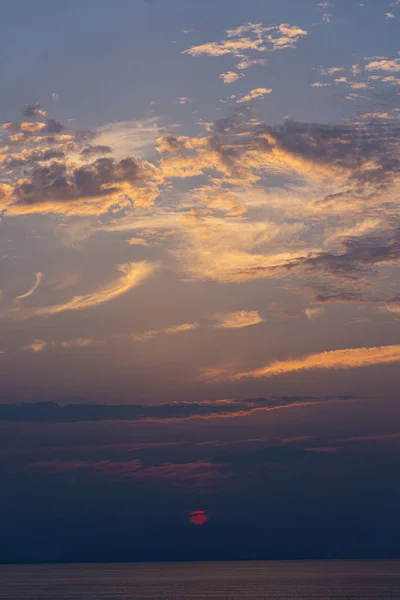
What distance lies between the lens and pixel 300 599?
199 meters

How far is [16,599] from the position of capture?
19812cm

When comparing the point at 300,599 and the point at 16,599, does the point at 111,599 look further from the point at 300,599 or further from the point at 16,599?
the point at 300,599

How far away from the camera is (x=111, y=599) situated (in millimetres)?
199250

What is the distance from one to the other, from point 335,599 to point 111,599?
6084cm

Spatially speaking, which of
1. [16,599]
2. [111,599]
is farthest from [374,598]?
[16,599]

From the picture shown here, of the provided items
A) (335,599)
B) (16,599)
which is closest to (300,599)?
(335,599)

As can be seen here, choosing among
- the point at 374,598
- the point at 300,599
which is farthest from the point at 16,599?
the point at 374,598

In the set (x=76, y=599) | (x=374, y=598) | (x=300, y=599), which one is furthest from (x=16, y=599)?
(x=374, y=598)

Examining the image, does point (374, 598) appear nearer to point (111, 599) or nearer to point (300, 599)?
point (300, 599)

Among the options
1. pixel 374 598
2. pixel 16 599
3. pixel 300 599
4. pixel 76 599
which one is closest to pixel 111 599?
pixel 76 599

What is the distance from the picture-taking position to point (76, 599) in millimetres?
196625

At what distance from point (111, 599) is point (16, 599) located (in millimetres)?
25775

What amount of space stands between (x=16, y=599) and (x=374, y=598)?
316 feet

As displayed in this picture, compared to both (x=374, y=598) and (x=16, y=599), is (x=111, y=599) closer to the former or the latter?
(x=16, y=599)
